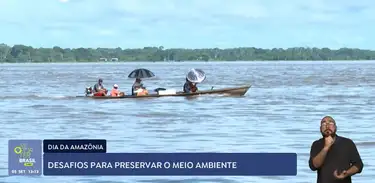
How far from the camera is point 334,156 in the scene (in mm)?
10812

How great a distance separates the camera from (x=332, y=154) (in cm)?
1080

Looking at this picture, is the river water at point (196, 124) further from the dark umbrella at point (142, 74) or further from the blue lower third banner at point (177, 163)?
the blue lower third banner at point (177, 163)

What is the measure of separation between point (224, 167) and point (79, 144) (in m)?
2.54

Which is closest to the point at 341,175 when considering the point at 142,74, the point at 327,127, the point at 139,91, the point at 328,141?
the point at 328,141

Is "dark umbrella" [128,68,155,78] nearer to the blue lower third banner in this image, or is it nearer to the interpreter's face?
the blue lower third banner

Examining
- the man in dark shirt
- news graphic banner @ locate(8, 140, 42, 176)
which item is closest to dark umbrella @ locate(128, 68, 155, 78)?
news graphic banner @ locate(8, 140, 42, 176)

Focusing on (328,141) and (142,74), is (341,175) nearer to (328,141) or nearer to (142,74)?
(328,141)

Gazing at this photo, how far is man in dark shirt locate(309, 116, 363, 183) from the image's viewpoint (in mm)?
10773

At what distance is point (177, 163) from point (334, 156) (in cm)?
266

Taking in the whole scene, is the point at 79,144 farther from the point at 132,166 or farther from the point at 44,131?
the point at 44,131

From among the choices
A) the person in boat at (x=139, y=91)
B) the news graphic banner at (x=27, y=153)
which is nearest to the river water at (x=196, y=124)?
the person in boat at (x=139, y=91)

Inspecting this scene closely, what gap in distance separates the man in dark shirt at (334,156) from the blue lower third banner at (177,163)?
155 cm

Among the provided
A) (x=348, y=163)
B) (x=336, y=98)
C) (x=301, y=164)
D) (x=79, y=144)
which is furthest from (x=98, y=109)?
(x=348, y=163)

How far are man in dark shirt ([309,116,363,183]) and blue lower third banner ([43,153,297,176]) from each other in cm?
155
